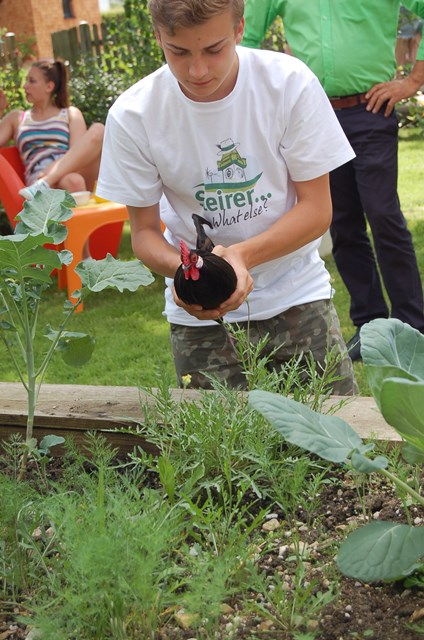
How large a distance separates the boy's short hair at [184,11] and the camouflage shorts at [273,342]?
2.90 feet

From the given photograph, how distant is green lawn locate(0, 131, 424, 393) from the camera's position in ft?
15.4

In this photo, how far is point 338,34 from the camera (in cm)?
429

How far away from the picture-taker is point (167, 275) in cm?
248

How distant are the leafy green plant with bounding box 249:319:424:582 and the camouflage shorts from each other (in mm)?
1038

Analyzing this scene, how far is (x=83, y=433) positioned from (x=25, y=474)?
167 mm

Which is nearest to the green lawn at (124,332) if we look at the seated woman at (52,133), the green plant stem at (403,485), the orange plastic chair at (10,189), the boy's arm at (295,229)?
the orange plastic chair at (10,189)

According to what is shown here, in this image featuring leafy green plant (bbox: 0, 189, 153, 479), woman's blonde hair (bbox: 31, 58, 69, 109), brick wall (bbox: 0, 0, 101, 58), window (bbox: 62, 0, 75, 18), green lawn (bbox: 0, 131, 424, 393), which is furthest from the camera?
window (bbox: 62, 0, 75, 18)

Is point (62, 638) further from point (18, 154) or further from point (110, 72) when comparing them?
point (110, 72)

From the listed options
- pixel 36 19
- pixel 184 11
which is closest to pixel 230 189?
pixel 184 11

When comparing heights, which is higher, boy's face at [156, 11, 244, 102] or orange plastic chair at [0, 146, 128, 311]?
boy's face at [156, 11, 244, 102]

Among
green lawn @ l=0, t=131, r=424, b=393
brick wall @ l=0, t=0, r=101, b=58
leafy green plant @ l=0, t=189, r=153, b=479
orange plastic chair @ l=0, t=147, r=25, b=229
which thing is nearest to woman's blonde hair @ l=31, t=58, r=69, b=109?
orange plastic chair @ l=0, t=147, r=25, b=229

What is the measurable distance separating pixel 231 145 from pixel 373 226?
2.26 m

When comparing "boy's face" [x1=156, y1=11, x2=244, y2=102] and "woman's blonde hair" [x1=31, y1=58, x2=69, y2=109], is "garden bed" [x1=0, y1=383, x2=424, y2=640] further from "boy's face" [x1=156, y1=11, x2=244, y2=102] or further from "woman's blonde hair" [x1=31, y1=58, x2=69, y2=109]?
"woman's blonde hair" [x1=31, y1=58, x2=69, y2=109]

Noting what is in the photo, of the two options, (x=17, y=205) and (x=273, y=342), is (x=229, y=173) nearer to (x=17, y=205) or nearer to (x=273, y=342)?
(x=273, y=342)
